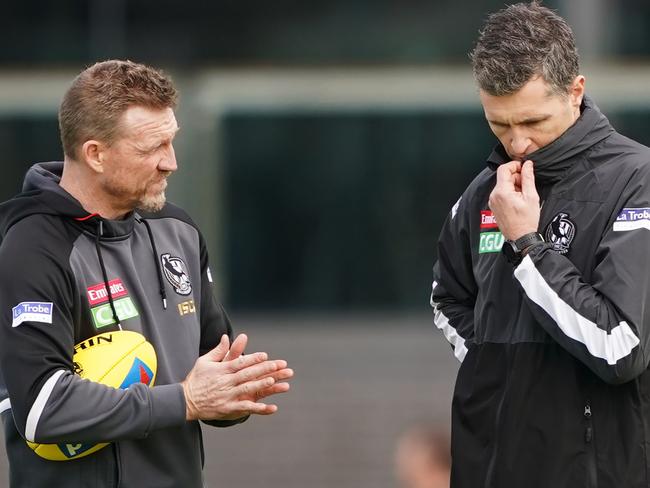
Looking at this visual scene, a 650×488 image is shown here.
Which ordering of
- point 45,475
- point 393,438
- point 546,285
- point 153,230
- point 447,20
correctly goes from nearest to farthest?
point 546,285, point 45,475, point 153,230, point 393,438, point 447,20

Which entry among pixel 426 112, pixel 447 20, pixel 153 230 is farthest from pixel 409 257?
pixel 153 230

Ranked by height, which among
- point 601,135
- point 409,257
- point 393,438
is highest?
point 601,135

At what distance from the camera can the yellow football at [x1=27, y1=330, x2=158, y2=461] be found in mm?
3391

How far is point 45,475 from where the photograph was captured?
11.3ft

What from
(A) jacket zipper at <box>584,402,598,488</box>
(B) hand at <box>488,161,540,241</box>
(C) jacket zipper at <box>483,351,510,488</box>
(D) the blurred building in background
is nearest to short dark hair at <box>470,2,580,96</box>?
(B) hand at <box>488,161,540,241</box>

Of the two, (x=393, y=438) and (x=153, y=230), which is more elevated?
(x=153, y=230)

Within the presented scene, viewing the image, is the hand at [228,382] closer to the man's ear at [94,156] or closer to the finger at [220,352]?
the finger at [220,352]

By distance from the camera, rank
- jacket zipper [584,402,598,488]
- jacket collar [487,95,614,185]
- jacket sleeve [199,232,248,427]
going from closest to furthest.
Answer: jacket zipper [584,402,598,488] → jacket collar [487,95,614,185] → jacket sleeve [199,232,248,427]

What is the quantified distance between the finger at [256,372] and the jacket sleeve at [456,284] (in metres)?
0.63

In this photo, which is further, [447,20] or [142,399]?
[447,20]

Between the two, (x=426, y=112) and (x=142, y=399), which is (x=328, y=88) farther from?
(x=142, y=399)

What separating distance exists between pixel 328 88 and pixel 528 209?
772 centimetres

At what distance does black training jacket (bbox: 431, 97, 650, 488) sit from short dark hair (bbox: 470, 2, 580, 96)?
168 millimetres

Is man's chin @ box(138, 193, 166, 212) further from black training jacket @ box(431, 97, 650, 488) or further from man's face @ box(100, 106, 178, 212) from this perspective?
black training jacket @ box(431, 97, 650, 488)
